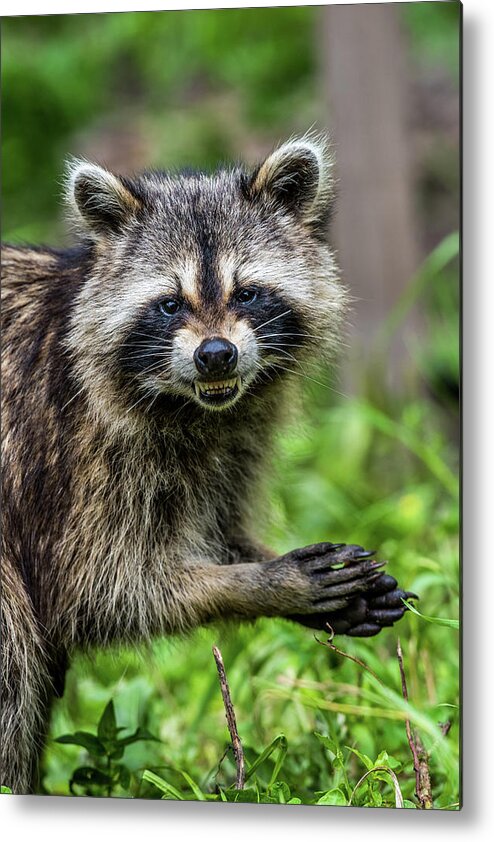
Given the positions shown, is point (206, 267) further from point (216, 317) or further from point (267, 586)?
point (267, 586)

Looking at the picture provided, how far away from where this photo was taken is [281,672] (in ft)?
15.9

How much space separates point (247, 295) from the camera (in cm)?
372

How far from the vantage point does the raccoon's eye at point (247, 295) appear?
3700 millimetres

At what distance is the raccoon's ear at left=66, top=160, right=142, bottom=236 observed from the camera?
3771mm

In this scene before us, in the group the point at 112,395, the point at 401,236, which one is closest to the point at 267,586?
the point at 112,395

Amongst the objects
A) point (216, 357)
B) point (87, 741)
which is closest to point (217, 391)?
point (216, 357)

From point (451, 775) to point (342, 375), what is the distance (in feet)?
12.2

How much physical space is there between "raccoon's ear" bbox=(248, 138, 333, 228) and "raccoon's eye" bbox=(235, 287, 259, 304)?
1.20ft

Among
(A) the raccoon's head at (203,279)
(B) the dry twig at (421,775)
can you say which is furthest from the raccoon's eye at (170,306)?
(B) the dry twig at (421,775)

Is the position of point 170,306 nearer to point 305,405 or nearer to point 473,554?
point 305,405

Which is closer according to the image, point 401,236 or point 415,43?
point 401,236

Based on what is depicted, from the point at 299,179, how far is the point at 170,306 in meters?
0.62

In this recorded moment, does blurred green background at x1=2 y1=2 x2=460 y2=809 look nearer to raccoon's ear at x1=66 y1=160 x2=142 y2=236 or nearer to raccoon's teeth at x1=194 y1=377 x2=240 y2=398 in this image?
raccoon's teeth at x1=194 y1=377 x2=240 y2=398

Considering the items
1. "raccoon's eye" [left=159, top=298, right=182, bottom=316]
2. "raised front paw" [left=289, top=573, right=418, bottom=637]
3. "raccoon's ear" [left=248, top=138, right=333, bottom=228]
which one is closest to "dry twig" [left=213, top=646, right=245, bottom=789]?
"raised front paw" [left=289, top=573, right=418, bottom=637]
